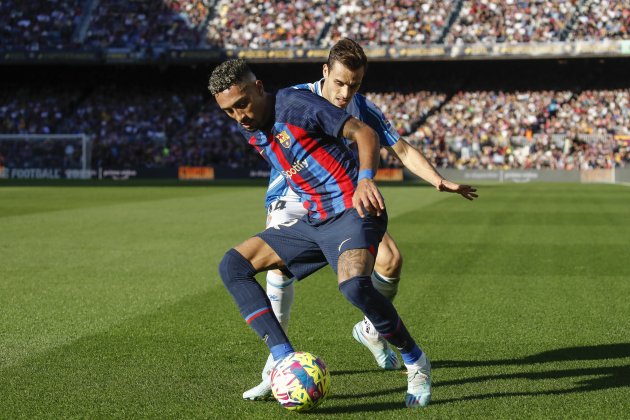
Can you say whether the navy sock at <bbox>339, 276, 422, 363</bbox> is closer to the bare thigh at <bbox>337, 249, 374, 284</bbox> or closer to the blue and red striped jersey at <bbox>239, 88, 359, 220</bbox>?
the bare thigh at <bbox>337, 249, 374, 284</bbox>

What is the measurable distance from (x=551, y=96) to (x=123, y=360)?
46.8 meters

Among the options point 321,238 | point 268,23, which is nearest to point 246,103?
point 321,238

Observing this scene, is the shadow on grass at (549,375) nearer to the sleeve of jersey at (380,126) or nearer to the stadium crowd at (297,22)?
the sleeve of jersey at (380,126)

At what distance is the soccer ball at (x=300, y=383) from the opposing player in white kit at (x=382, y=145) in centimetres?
106

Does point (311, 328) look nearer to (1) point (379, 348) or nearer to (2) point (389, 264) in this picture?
(1) point (379, 348)

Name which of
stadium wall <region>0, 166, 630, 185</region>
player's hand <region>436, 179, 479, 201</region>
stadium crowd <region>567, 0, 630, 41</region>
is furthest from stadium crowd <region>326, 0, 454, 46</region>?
player's hand <region>436, 179, 479, 201</region>

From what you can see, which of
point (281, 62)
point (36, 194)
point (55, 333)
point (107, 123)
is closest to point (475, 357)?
point (55, 333)

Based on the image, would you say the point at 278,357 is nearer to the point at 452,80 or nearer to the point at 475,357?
the point at 475,357

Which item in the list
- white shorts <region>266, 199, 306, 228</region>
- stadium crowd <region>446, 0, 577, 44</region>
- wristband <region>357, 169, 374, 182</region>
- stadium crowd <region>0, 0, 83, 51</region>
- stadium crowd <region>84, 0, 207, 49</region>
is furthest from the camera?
stadium crowd <region>0, 0, 83, 51</region>

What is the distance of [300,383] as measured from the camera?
201 inches

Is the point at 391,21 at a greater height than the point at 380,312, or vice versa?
the point at 380,312

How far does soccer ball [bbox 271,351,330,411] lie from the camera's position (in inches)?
201

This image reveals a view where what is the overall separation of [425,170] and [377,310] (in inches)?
45.5

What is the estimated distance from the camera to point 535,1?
50.8 metres
